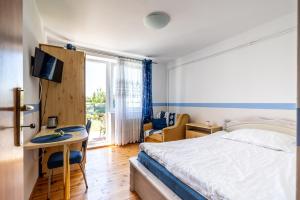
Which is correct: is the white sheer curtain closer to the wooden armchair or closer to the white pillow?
the wooden armchair

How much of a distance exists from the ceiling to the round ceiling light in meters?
0.07

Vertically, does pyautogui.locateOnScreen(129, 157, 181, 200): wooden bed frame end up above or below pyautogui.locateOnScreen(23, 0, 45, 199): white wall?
below

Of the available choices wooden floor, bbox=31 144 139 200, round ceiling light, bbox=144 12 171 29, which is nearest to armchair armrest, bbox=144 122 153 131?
wooden floor, bbox=31 144 139 200

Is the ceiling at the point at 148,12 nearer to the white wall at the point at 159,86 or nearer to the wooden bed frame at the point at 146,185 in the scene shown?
the white wall at the point at 159,86

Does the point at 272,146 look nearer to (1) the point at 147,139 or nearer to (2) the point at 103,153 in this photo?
(1) the point at 147,139

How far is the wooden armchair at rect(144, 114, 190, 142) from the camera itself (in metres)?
3.50

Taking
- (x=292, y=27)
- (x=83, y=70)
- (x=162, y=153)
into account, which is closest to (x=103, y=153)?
(x=83, y=70)

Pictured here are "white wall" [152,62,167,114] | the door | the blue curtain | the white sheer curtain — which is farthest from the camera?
"white wall" [152,62,167,114]

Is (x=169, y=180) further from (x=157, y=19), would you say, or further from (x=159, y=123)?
(x=159, y=123)

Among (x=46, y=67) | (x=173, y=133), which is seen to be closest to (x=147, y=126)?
(x=173, y=133)

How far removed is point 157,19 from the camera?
232 cm

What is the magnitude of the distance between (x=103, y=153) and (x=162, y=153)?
2.22 meters

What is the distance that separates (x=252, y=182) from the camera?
121 cm

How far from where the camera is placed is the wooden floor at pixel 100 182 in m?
2.02
